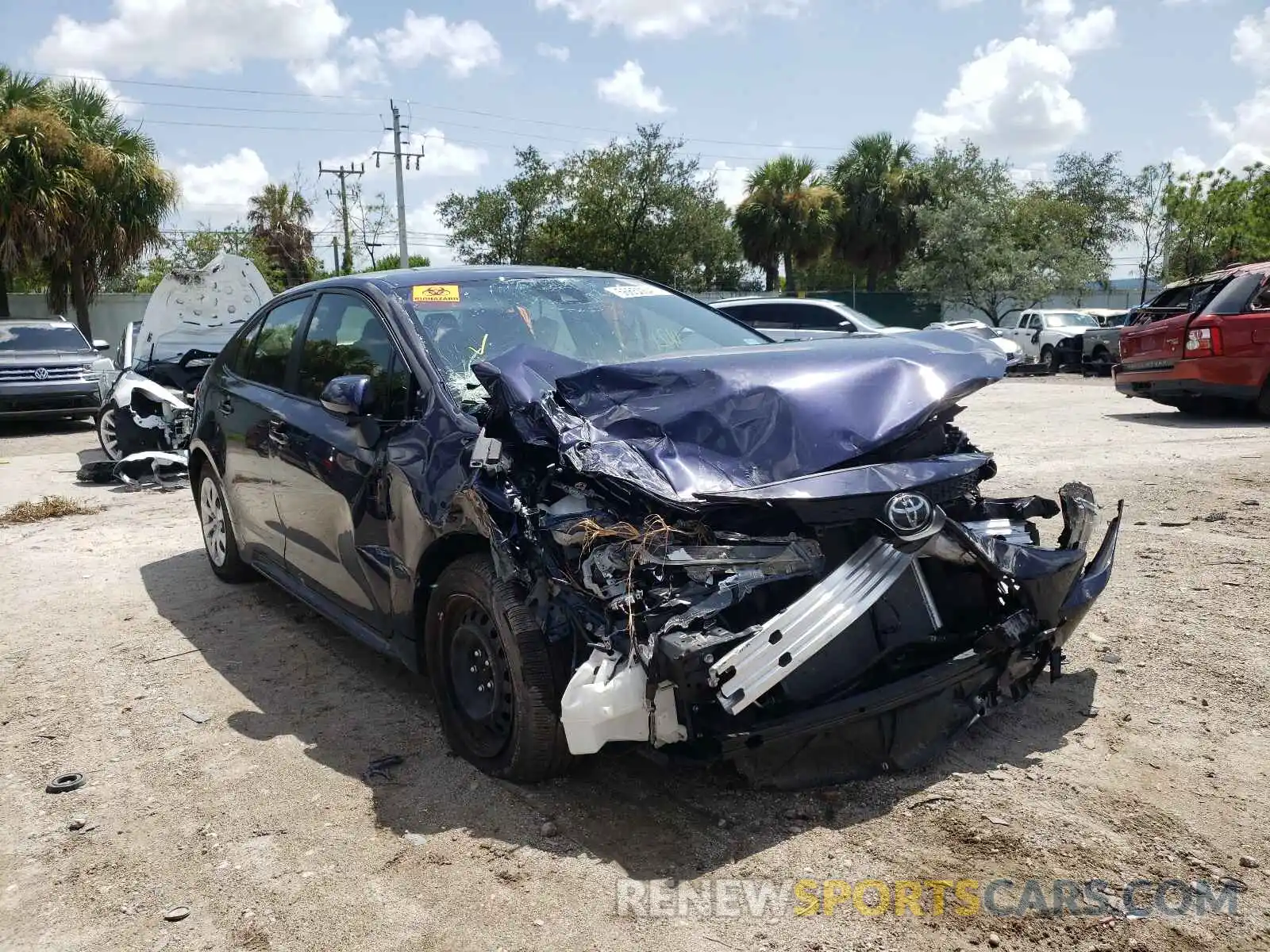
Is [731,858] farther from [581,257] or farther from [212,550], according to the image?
[581,257]

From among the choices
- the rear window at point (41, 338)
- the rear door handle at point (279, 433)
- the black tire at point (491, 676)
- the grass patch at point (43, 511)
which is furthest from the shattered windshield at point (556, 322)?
the rear window at point (41, 338)

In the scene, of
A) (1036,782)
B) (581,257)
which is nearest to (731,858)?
(1036,782)

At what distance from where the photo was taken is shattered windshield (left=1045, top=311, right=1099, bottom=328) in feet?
79.9

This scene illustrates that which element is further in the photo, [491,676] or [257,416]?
[257,416]

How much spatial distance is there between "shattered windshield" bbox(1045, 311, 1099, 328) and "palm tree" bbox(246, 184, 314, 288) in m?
30.9

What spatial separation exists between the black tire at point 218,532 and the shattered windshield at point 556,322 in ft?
7.51

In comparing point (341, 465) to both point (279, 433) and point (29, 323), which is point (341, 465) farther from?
point (29, 323)

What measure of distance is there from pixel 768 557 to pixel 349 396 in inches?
71.8

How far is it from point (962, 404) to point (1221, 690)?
4.90ft

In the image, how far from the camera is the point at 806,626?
281cm

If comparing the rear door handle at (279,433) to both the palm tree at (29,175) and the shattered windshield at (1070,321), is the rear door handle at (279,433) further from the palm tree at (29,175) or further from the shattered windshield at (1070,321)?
the shattered windshield at (1070,321)

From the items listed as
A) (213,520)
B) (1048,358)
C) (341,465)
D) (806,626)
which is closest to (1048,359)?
(1048,358)

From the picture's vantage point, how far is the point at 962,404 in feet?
12.0

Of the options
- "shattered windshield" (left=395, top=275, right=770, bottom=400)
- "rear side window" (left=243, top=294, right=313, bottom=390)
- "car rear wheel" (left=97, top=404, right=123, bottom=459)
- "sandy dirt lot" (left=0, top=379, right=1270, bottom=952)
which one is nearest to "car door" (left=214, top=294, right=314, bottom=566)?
"rear side window" (left=243, top=294, right=313, bottom=390)
